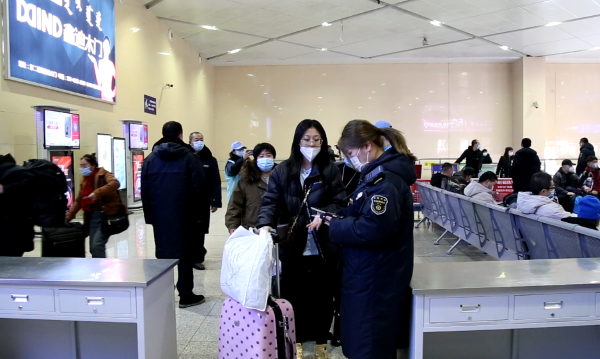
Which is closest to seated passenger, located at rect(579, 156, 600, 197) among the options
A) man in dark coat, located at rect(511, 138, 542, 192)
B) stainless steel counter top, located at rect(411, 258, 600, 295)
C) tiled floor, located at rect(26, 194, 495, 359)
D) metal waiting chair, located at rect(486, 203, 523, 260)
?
man in dark coat, located at rect(511, 138, 542, 192)

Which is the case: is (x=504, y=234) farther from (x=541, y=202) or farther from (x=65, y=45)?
(x=65, y=45)

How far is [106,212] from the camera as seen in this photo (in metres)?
3.82

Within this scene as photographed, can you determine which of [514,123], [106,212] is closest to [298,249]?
[106,212]

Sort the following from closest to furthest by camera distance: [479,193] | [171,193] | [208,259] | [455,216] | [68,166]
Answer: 1. [171,193]
2. [208,259]
3. [479,193]
4. [455,216]
5. [68,166]

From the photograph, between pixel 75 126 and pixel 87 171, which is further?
pixel 75 126

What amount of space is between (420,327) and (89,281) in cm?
146

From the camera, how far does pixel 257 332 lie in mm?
1982

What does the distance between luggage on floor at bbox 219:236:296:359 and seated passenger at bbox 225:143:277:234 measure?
1.47 m

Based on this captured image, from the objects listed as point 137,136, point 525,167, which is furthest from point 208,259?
point 525,167

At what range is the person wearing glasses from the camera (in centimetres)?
250

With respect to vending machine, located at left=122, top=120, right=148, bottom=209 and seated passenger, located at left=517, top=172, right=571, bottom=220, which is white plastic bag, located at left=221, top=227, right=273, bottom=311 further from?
vending machine, located at left=122, top=120, right=148, bottom=209

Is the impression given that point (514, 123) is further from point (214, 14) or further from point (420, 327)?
point (420, 327)

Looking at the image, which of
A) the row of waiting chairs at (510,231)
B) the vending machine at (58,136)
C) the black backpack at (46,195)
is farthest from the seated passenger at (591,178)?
the vending machine at (58,136)

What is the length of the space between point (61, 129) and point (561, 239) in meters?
6.33
